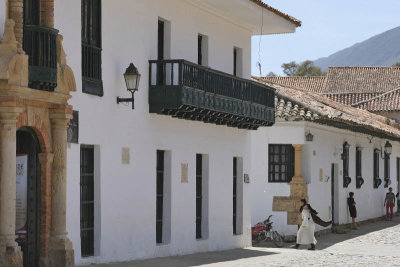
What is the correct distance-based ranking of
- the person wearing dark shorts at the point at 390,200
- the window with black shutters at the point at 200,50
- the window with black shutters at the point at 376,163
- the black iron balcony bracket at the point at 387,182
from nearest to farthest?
the window with black shutters at the point at 200,50
the person wearing dark shorts at the point at 390,200
the window with black shutters at the point at 376,163
the black iron balcony bracket at the point at 387,182

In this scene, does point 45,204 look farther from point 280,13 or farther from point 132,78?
point 280,13

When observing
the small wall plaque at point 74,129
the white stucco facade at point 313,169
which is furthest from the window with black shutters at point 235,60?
the small wall plaque at point 74,129

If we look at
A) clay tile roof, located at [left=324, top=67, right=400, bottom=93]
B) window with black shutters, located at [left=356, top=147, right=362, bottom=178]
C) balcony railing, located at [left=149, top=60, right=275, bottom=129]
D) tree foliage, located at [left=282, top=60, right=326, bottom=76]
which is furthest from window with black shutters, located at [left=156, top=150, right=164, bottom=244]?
tree foliage, located at [left=282, top=60, right=326, bottom=76]

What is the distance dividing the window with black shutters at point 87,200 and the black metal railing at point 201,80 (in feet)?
9.72

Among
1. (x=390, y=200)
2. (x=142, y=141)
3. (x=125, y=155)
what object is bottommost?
(x=390, y=200)

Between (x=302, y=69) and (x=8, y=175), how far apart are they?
100450mm

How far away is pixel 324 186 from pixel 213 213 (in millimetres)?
9692

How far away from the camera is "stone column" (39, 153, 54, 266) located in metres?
14.4

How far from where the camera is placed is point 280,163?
95.8ft

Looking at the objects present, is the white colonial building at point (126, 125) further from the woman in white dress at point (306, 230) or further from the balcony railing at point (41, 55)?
the woman in white dress at point (306, 230)

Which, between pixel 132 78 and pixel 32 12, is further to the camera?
pixel 132 78

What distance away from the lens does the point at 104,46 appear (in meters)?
17.3

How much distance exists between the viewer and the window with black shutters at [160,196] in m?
20.0

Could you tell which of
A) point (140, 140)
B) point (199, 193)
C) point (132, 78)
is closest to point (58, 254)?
point (132, 78)
